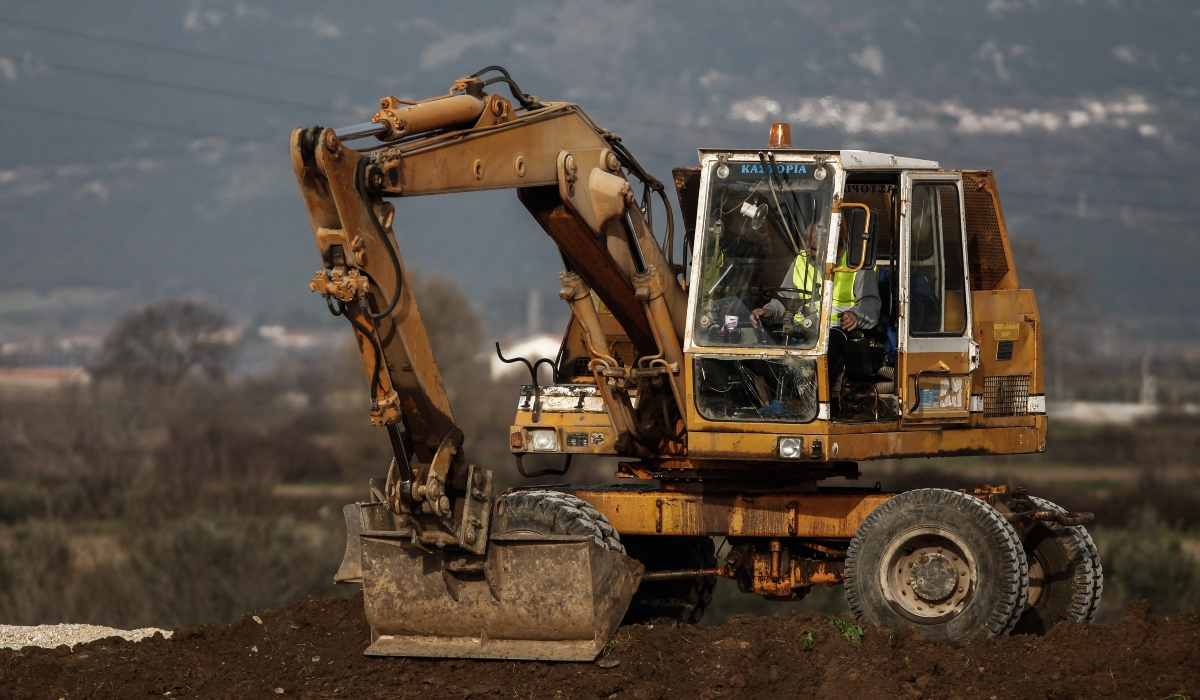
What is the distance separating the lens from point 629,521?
10.2m

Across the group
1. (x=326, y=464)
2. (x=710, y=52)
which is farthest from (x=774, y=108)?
(x=710, y=52)

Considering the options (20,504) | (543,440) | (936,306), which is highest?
(936,306)

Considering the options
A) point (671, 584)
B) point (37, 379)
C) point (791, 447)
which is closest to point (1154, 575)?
point (671, 584)

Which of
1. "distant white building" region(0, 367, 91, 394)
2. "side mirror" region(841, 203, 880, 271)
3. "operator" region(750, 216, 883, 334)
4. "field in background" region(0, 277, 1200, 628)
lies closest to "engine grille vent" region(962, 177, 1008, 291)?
"side mirror" region(841, 203, 880, 271)

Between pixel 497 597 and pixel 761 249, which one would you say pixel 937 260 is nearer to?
pixel 761 249

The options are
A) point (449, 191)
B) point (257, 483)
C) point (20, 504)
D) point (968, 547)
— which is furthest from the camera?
point (20, 504)

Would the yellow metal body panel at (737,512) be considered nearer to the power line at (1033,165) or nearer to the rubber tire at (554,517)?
the rubber tire at (554,517)

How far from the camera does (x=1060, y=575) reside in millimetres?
9812

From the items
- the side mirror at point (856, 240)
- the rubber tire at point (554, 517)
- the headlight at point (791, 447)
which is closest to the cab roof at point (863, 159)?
the side mirror at point (856, 240)

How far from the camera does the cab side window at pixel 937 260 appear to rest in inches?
387

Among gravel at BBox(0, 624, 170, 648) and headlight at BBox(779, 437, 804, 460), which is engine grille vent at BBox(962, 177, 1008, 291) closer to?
headlight at BBox(779, 437, 804, 460)

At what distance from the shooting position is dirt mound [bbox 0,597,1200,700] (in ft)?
26.8

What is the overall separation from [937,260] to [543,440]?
9.87ft

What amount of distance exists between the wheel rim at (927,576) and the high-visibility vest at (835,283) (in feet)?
4.94
